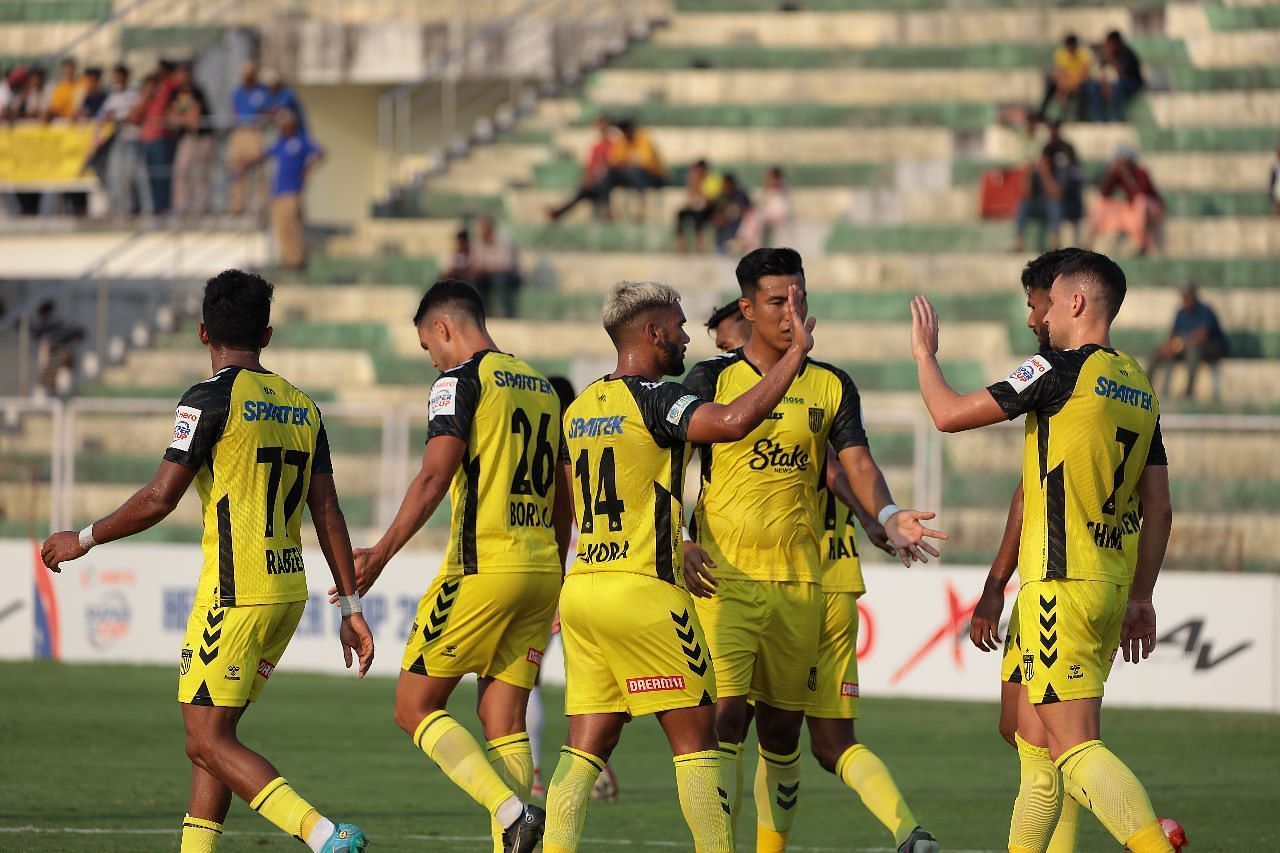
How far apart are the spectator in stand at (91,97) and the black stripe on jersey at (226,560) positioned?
22435 millimetres

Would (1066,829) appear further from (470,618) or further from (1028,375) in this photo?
(470,618)

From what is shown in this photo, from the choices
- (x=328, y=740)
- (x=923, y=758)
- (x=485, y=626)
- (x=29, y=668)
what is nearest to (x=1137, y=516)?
(x=485, y=626)

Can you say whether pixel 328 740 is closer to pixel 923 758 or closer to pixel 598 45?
pixel 923 758

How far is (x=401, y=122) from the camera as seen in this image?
33.2 m

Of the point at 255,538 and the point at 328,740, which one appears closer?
the point at 255,538

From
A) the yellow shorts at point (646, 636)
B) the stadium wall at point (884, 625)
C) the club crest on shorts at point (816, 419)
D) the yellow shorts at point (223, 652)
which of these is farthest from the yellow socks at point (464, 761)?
the stadium wall at point (884, 625)

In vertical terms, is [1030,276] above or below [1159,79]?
below

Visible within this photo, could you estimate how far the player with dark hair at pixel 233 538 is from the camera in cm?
785

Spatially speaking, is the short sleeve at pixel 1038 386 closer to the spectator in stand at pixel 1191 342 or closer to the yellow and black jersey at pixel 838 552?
the yellow and black jersey at pixel 838 552

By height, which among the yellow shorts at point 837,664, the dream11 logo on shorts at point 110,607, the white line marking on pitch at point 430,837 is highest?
the yellow shorts at point 837,664

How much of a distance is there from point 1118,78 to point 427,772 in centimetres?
1770

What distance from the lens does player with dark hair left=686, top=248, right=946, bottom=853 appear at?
8.78 m

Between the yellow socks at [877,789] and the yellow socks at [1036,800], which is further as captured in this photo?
the yellow socks at [877,789]

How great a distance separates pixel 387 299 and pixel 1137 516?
19.3 m
